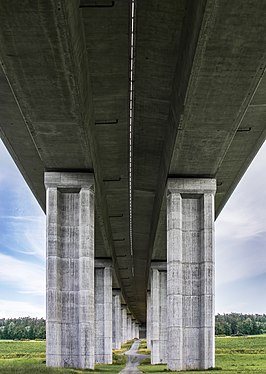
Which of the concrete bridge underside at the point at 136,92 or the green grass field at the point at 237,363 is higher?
the concrete bridge underside at the point at 136,92

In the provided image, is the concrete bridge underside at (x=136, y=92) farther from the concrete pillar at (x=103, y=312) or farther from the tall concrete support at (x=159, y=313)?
the concrete pillar at (x=103, y=312)

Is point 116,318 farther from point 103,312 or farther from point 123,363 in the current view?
point 123,363

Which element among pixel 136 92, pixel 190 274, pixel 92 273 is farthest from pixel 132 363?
pixel 136 92

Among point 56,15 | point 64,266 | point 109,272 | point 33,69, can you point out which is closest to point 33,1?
point 56,15

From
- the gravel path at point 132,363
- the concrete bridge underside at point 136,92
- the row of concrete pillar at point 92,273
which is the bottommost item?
the gravel path at point 132,363

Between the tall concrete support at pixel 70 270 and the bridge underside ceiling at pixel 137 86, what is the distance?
125cm

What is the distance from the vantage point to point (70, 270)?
31.0m

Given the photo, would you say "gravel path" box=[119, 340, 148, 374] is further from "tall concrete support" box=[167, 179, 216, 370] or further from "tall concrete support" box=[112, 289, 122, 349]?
"tall concrete support" box=[112, 289, 122, 349]

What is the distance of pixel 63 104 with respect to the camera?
22.1m

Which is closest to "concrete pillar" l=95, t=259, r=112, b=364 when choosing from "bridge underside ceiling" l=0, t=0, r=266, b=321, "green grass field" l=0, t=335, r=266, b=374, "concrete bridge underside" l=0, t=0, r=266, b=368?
"green grass field" l=0, t=335, r=266, b=374

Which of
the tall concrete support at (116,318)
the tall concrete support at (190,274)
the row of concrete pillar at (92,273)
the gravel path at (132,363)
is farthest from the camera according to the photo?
the tall concrete support at (116,318)

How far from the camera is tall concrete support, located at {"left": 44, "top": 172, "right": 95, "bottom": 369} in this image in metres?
29.9

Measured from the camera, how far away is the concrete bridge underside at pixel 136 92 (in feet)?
56.0

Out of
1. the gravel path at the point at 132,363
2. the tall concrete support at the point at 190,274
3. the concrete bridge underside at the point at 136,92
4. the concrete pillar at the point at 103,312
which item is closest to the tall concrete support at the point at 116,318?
the gravel path at the point at 132,363
